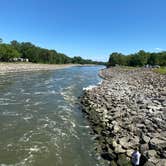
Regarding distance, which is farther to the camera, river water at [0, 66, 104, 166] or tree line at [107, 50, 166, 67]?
tree line at [107, 50, 166, 67]

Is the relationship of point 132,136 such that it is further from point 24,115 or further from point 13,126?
point 24,115

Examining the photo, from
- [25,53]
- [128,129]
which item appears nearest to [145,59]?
[25,53]

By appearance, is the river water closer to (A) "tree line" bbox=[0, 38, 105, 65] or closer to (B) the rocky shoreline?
(B) the rocky shoreline

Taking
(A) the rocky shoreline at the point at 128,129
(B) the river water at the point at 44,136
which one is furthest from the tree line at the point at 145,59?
(B) the river water at the point at 44,136

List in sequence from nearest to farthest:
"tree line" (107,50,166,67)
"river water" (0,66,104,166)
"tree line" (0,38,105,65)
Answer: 1. "river water" (0,66,104,166)
2. "tree line" (0,38,105,65)
3. "tree line" (107,50,166,67)

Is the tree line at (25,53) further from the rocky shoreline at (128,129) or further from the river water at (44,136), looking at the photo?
the rocky shoreline at (128,129)

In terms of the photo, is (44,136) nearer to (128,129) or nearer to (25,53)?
(128,129)

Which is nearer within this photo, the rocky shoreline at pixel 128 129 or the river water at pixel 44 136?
the rocky shoreline at pixel 128 129

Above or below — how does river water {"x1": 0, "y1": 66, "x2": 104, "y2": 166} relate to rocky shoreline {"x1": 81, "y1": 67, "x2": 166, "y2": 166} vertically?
below

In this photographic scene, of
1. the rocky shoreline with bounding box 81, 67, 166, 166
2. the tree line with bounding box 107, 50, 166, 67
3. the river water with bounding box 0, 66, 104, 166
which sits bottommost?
the river water with bounding box 0, 66, 104, 166

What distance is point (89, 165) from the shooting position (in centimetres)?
1182

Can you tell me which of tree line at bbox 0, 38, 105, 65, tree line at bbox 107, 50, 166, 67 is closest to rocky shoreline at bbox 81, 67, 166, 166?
tree line at bbox 0, 38, 105, 65

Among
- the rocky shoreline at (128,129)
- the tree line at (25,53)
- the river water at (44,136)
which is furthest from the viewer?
the tree line at (25,53)

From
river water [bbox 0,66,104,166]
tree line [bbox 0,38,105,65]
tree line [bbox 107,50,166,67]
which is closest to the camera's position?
river water [bbox 0,66,104,166]
